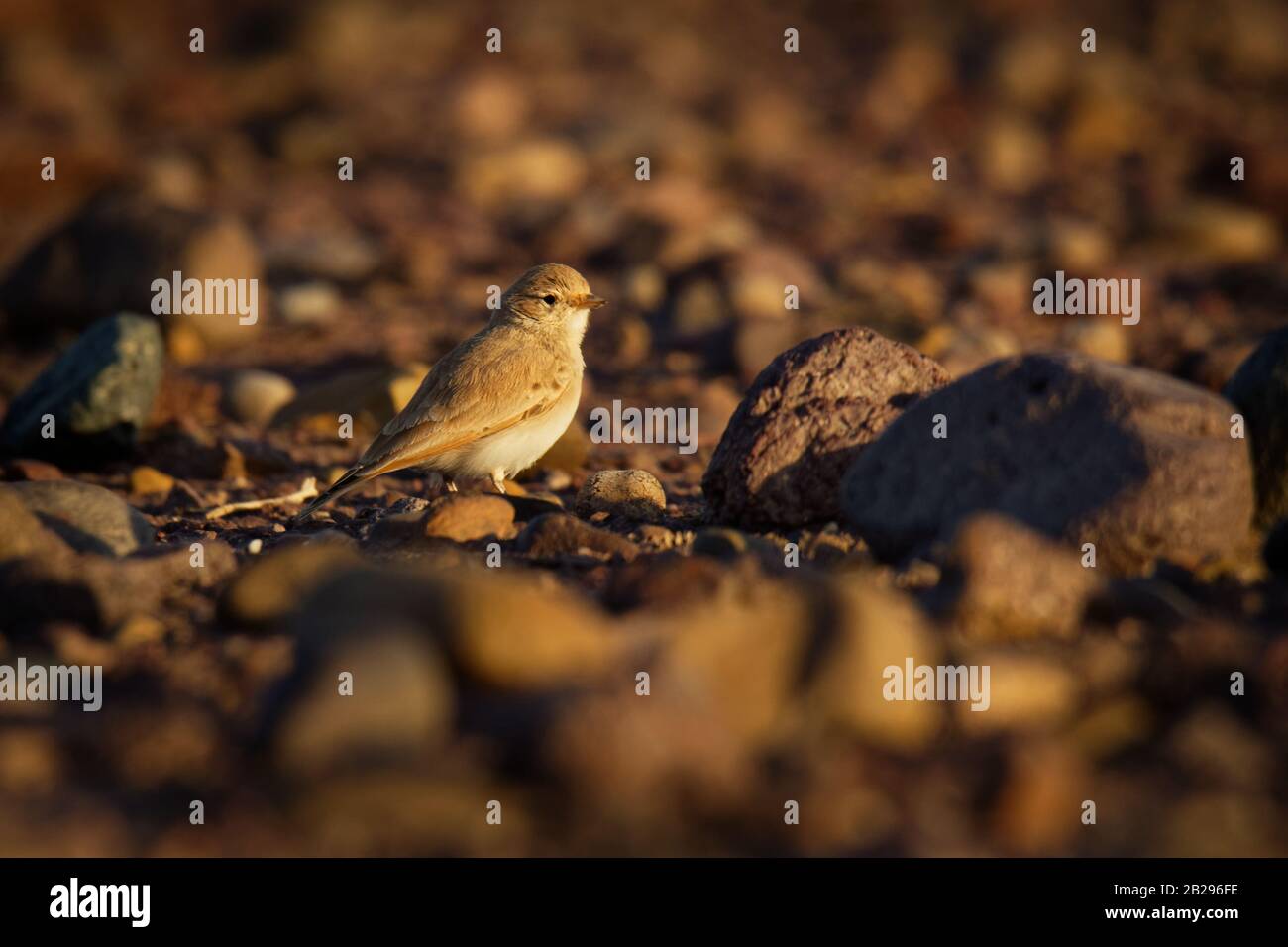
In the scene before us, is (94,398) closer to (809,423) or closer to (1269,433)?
(809,423)

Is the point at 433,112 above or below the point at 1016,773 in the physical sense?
above

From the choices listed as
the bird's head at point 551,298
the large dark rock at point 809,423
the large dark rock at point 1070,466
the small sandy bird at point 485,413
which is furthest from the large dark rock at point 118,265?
the large dark rock at point 1070,466

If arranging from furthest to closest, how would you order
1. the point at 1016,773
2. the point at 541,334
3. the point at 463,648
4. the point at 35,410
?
1. the point at 35,410
2. the point at 541,334
3. the point at 463,648
4. the point at 1016,773

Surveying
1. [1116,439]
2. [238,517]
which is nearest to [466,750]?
[1116,439]

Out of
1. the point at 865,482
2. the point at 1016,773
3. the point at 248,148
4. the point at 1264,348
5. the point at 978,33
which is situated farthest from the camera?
the point at 978,33

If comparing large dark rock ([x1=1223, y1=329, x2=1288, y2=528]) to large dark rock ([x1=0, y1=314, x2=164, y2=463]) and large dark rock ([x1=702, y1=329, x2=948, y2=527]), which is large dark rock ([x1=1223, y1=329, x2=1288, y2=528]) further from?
large dark rock ([x1=0, y1=314, x2=164, y2=463])

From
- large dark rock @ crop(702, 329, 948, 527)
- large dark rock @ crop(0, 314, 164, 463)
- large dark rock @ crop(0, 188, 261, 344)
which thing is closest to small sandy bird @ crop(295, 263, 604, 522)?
large dark rock @ crop(702, 329, 948, 527)
